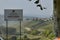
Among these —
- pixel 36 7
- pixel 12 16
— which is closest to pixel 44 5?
pixel 36 7

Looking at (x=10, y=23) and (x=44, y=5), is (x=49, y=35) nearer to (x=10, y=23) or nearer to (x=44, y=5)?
(x=44, y=5)

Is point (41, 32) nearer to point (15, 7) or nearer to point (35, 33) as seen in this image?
point (35, 33)

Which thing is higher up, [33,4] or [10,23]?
[33,4]

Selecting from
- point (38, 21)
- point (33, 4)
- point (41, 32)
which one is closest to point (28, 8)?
point (33, 4)

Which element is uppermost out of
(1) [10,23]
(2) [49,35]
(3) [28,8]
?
(3) [28,8]

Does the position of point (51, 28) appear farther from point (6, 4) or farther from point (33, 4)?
point (6, 4)

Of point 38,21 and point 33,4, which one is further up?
point 33,4
